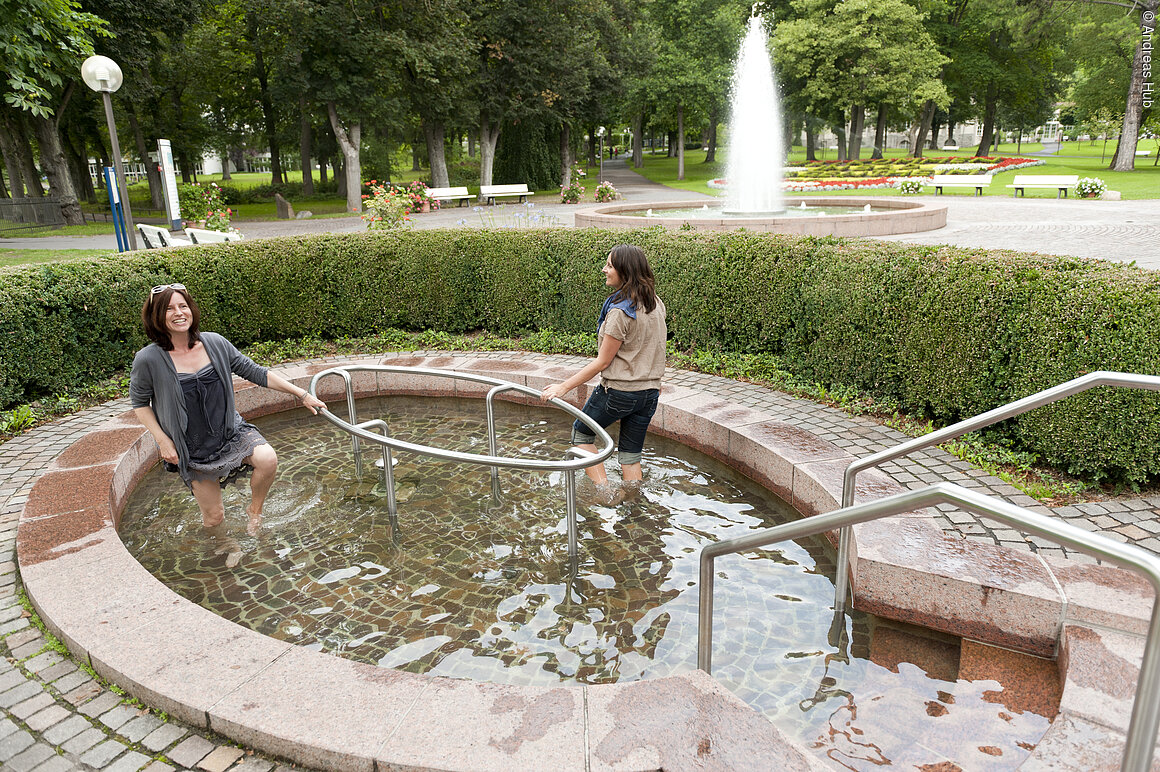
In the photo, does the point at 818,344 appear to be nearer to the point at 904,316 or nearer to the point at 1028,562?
the point at 904,316

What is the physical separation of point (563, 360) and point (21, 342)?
5520 mm

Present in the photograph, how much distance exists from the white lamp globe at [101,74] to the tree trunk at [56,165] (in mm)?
15670

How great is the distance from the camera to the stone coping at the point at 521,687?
2.81 meters

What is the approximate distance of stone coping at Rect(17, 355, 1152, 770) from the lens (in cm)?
281

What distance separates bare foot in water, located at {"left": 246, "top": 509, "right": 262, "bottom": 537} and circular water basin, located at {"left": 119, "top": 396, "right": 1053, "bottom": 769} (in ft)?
0.16

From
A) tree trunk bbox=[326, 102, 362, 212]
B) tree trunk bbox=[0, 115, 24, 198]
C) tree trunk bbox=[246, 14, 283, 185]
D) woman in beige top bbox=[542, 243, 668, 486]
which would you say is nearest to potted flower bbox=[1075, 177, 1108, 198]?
tree trunk bbox=[326, 102, 362, 212]

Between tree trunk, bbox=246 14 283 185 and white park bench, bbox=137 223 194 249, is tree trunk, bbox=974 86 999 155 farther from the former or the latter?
white park bench, bbox=137 223 194 249

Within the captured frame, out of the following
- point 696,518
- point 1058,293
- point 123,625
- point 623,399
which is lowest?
point 696,518

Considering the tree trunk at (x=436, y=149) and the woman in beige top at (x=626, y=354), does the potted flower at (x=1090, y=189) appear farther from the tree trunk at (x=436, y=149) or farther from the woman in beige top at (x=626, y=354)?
the woman in beige top at (x=626, y=354)

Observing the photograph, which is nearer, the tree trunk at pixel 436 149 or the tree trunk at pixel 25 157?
the tree trunk at pixel 25 157

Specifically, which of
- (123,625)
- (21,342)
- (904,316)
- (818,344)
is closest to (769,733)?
(123,625)

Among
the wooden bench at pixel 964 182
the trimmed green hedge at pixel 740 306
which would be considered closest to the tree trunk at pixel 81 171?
the trimmed green hedge at pixel 740 306

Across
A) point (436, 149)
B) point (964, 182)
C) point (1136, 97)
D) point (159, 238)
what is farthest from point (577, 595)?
point (1136, 97)

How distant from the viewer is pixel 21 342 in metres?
7.32
